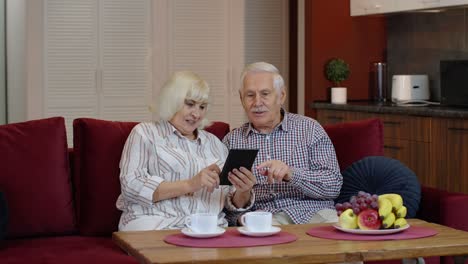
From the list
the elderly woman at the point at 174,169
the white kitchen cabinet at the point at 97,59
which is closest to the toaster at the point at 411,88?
the white kitchen cabinet at the point at 97,59

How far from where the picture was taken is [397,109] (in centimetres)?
552

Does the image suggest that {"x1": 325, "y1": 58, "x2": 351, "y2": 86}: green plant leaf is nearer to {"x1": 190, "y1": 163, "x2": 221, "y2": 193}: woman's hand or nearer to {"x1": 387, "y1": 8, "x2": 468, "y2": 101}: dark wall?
{"x1": 387, "y1": 8, "x2": 468, "y2": 101}: dark wall

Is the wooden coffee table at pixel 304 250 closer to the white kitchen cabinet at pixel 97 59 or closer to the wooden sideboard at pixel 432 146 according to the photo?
the wooden sideboard at pixel 432 146

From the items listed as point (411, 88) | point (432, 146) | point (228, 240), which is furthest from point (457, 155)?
point (228, 240)

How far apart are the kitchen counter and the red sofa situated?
4.99ft

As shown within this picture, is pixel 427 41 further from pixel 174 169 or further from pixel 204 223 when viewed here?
pixel 204 223

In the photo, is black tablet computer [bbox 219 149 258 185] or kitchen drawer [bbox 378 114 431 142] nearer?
black tablet computer [bbox 219 149 258 185]

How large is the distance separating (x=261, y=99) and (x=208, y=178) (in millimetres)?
579

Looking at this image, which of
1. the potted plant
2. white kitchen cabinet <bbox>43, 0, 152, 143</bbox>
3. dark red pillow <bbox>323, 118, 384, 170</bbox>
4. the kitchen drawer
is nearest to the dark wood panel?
the kitchen drawer

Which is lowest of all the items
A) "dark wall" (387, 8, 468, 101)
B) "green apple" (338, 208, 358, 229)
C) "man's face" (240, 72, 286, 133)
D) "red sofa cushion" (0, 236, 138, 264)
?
"red sofa cushion" (0, 236, 138, 264)

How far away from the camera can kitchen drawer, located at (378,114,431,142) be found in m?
5.32

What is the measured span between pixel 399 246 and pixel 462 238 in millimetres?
266

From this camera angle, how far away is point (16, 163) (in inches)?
138

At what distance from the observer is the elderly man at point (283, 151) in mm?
3512
